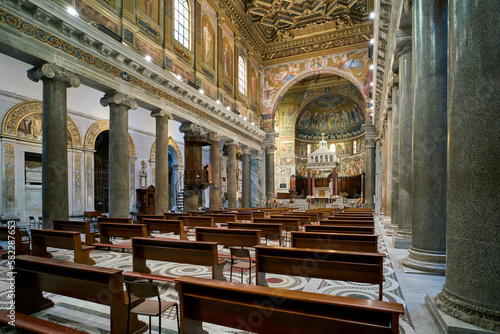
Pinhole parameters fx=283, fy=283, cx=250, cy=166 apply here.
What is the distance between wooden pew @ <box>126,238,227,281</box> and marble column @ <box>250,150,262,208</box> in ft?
58.9

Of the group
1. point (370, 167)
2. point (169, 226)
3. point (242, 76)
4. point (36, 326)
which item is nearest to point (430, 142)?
point (36, 326)

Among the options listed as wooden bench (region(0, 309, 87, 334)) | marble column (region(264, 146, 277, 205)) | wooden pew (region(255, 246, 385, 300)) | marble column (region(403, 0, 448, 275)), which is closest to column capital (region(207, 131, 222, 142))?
marble column (region(264, 146, 277, 205))

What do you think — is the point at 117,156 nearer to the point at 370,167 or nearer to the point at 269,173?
the point at 269,173

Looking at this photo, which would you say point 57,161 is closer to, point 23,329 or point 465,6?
point 23,329

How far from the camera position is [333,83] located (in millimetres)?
27312

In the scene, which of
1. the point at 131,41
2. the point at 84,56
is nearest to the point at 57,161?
the point at 84,56

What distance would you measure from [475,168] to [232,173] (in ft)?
52.5

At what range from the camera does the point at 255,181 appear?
21922mm

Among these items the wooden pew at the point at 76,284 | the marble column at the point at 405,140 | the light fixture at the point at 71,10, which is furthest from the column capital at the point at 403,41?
the light fixture at the point at 71,10

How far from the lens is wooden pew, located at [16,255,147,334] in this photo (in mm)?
2312

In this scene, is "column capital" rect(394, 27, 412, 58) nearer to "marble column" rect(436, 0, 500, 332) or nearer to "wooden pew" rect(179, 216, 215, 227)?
"marble column" rect(436, 0, 500, 332)

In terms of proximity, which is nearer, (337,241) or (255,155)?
(337,241)

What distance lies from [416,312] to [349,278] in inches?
27.6

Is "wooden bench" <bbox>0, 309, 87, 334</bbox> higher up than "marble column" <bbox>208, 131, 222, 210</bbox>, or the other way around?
"marble column" <bbox>208, 131, 222, 210</bbox>
